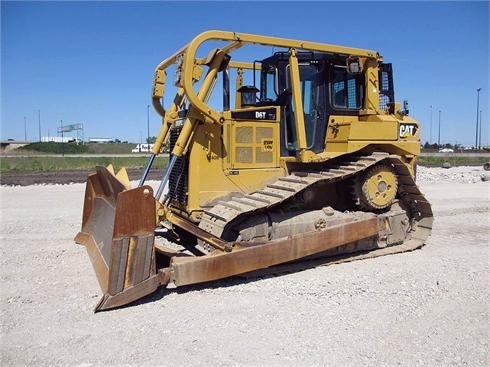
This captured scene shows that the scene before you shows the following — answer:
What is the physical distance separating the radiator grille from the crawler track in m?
0.56

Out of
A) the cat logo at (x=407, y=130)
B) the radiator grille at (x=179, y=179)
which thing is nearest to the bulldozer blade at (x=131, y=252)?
the radiator grille at (x=179, y=179)

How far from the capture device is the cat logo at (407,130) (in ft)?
24.0

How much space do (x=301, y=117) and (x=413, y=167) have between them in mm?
2402

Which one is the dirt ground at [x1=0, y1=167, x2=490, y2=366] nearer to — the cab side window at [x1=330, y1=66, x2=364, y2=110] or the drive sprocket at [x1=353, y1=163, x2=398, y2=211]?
the drive sprocket at [x1=353, y1=163, x2=398, y2=211]

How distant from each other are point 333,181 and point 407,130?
192cm

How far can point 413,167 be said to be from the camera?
7.59 m

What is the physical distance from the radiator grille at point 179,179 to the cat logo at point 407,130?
11.3ft

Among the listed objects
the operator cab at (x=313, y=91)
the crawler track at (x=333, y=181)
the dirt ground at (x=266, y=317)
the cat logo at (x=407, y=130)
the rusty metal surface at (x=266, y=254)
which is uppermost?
the operator cab at (x=313, y=91)

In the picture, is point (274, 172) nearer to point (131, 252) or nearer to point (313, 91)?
point (313, 91)

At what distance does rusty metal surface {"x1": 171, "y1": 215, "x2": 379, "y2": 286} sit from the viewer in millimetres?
5070

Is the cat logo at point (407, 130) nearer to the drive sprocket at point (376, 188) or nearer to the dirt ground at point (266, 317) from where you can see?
the drive sprocket at point (376, 188)

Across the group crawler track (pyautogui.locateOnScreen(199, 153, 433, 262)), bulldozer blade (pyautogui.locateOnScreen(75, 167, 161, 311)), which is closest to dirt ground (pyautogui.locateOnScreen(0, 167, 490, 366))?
bulldozer blade (pyautogui.locateOnScreen(75, 167, 161, 311))

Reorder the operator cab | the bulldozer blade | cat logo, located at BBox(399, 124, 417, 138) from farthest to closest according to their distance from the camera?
cat logo, located at BBox(399, 124, 417, 138), the operator cab, the bulldozer blade

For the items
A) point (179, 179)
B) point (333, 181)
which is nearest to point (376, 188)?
point (333, 181)
